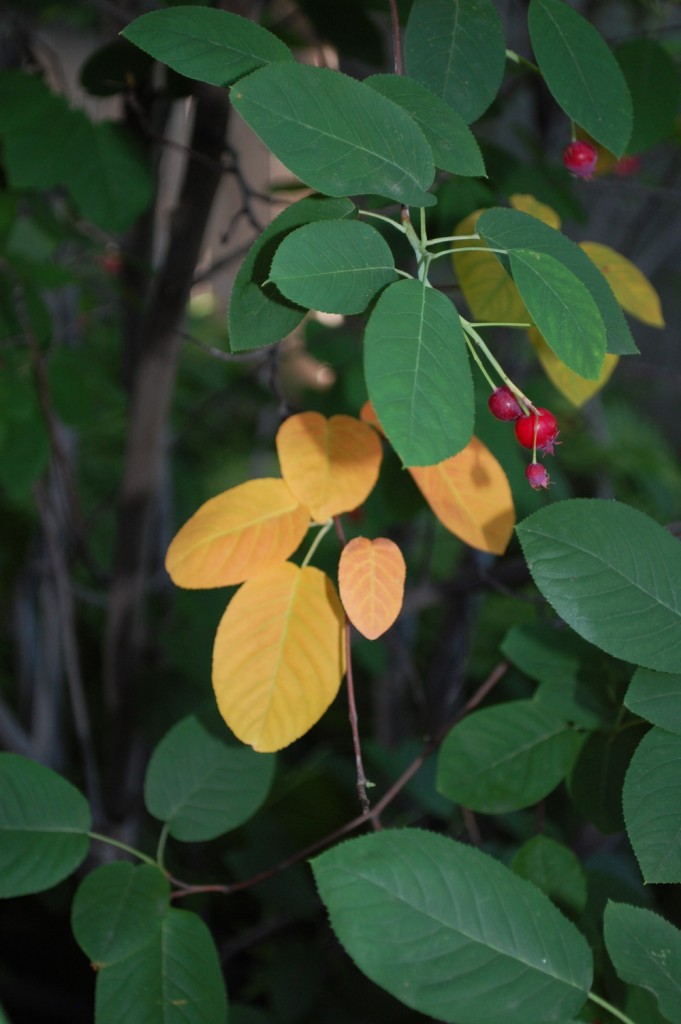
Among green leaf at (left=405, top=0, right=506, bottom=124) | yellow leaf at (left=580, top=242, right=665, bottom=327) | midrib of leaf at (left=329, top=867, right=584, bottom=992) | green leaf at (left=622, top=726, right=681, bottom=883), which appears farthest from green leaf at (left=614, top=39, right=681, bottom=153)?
midrib of leaf at (left=329, top=867, right=584, bottom=992)

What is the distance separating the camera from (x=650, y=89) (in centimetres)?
70

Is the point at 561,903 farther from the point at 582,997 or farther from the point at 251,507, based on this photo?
the point at 251,507

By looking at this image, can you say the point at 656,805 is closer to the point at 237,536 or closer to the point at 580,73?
the point at 237,536

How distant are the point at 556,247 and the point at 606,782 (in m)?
0.30

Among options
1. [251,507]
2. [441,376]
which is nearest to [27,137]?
[251,507]

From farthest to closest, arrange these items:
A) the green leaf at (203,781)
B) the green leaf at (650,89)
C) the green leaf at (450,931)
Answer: the green leaf at (650,89)
the green leaf at (203,781)
the green leaf at (450,931)

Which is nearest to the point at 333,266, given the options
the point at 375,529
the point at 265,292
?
the point at 265,292

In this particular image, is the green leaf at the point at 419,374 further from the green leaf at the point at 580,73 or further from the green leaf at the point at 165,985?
the green leaf at the point at 165,985

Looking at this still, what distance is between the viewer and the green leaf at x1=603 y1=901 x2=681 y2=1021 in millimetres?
336

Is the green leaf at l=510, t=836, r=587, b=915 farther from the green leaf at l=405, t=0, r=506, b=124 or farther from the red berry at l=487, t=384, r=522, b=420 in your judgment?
the green leaf at l=405, t=0, r=506, b=124

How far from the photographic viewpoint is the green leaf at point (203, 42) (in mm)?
389

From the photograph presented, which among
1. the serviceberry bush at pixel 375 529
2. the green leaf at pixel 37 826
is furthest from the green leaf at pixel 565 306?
the green leaf at pixel 37 826

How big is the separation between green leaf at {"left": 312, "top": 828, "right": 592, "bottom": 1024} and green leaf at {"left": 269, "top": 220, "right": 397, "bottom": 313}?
0.22 meters

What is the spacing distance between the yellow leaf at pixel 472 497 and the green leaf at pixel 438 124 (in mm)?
174
